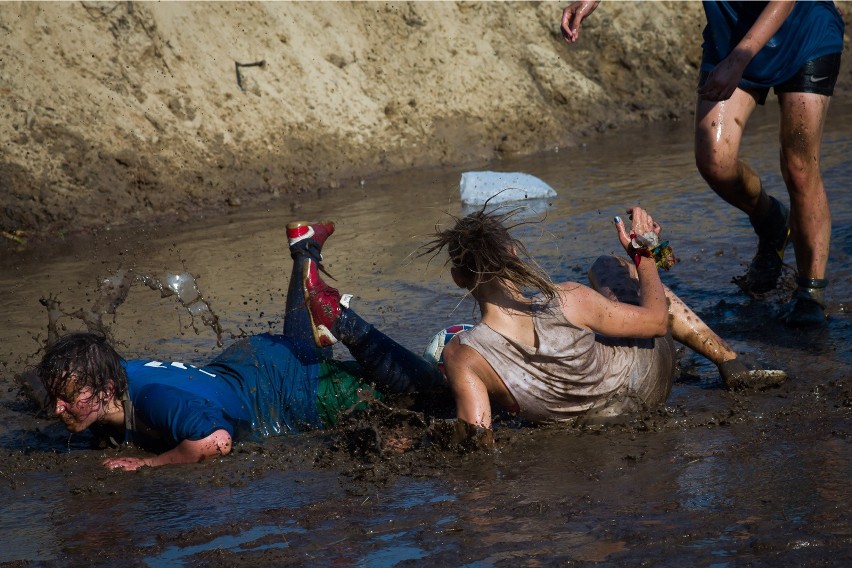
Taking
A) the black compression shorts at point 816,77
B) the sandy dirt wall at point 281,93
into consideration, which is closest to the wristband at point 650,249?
the black compression shorts at point 816,77

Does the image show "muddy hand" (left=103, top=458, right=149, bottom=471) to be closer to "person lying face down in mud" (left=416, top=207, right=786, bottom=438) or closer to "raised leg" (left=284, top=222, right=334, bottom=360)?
"raised leg" (left=284, top=222, right=334, bottom=360)

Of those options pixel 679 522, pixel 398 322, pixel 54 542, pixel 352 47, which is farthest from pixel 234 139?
pixel 679 522

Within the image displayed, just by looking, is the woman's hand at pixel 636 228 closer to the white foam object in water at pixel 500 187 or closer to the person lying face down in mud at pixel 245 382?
the person lying face down in mud at pixel 245 382

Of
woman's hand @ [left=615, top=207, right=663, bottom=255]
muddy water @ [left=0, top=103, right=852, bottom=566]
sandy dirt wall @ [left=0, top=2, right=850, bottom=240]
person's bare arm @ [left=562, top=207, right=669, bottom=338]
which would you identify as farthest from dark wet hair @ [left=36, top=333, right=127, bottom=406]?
sandy dirt wall @ [left=0, top=2, right=850, bottom=240]

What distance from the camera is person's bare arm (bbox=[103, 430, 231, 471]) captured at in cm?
446

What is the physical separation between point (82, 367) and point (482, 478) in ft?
5.54

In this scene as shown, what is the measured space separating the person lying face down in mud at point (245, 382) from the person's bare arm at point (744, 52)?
1823 millimetres

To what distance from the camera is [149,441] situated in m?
4.73

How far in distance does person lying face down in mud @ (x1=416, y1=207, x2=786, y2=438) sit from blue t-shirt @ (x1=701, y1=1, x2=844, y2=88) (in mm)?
1583

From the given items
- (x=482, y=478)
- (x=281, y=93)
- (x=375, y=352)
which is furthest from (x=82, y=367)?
(x=281, y=93)

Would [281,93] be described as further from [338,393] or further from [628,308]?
[628,308]

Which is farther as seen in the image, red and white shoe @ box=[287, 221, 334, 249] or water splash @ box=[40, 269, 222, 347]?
water splash @ box=[40, 269, 222, 347]

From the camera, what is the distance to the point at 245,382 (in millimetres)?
4875

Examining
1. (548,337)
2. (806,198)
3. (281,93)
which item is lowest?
(548,337)
